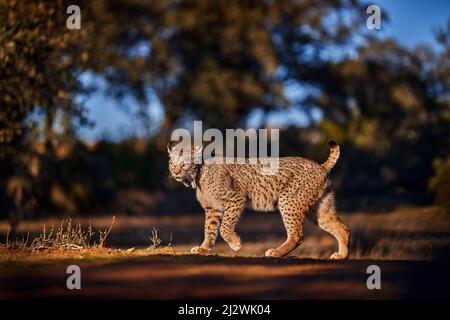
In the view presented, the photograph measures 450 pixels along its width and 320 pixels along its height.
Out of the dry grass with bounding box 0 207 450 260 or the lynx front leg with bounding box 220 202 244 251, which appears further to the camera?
the dry grass with bounding box 0 207 450 260

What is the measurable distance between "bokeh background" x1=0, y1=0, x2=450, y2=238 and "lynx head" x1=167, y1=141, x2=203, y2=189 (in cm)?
923

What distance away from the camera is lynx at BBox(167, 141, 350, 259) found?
12.2 meters

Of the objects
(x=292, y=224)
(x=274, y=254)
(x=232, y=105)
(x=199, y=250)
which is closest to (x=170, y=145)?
(x=199, y=250)

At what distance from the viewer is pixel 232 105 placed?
32812 millimetres

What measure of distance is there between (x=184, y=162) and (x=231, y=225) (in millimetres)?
1300

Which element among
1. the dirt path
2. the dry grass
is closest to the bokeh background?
the dry grass

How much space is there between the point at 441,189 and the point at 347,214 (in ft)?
10.9

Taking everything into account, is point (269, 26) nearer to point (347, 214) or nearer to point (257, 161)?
point (347, 214)

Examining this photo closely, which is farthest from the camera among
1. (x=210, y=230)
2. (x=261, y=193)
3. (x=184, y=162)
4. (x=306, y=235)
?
(x=306, y=235)

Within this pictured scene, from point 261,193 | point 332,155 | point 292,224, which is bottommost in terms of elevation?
point 292,224

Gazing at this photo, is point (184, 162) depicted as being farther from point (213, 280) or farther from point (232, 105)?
point (232, 105)

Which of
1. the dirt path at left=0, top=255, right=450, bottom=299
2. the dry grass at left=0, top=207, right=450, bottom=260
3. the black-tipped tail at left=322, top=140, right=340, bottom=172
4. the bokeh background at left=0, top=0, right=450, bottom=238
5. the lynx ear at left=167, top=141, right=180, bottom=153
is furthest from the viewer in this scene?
the bokeh background at left=0, top=0, right=450, bottom=238

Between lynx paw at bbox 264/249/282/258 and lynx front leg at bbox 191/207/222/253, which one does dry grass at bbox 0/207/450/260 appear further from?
lynx paw at bbox 264/249/282/258
